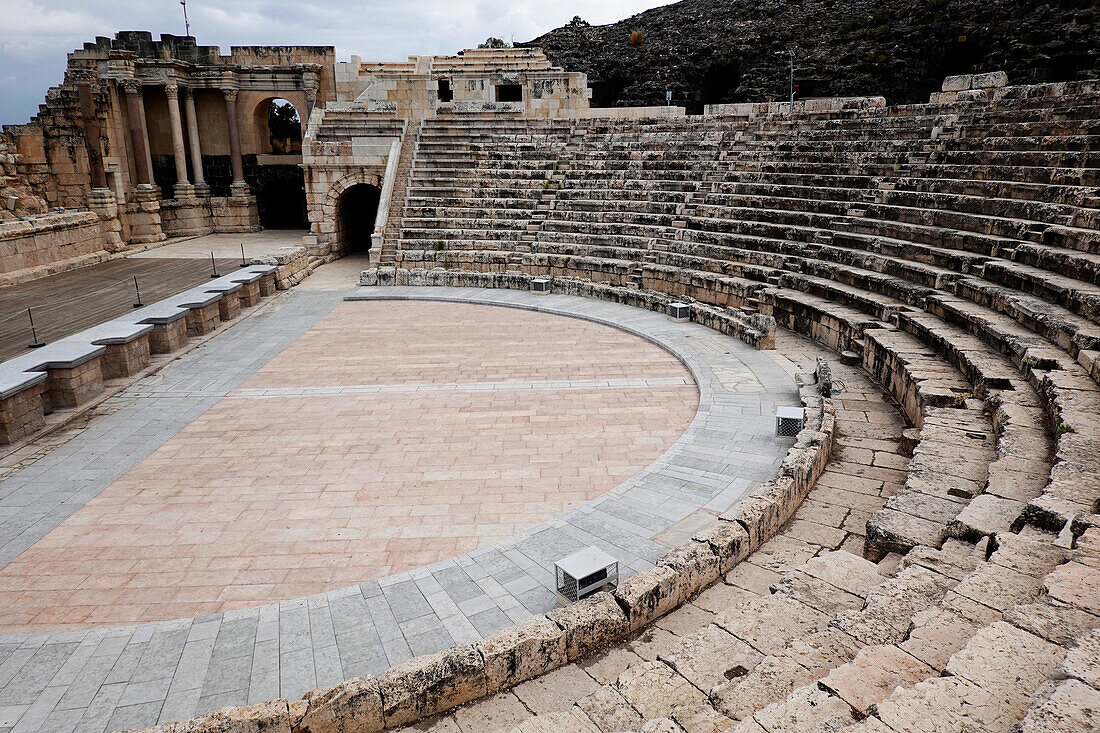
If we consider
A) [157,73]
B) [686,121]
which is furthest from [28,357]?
[157,73]

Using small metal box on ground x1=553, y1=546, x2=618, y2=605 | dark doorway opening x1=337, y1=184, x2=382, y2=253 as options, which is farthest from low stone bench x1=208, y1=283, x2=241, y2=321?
small metal box on ground x1=553, y1=546, x2=618, y2=605

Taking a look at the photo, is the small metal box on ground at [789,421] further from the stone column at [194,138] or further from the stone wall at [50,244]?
the stone column at [194,138]

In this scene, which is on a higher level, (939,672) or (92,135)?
(92,135)

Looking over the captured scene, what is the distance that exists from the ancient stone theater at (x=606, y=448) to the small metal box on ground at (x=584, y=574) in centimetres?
3

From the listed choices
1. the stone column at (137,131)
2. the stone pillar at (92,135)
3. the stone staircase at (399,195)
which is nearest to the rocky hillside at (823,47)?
the stone staircase at (399,195)

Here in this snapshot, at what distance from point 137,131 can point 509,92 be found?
14320 mm

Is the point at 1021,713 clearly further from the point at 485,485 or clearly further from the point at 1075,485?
the point at 485,485

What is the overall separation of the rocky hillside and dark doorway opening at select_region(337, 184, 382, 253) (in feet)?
62.3

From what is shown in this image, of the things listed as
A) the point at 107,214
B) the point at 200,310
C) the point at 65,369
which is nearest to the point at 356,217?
the point at 107,214

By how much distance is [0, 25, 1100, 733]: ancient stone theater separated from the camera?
12.8ft

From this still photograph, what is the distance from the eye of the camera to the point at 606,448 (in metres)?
7.79

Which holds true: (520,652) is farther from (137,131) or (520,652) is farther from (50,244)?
(137,131)

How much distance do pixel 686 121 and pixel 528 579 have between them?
17233 mm

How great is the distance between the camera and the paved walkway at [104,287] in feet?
43.4
